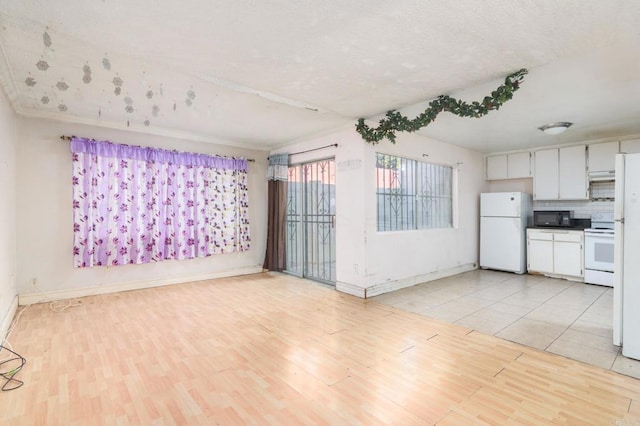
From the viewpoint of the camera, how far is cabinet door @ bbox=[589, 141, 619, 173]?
5.08 m

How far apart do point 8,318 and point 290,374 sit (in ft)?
10.1

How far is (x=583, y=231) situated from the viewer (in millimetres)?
5113

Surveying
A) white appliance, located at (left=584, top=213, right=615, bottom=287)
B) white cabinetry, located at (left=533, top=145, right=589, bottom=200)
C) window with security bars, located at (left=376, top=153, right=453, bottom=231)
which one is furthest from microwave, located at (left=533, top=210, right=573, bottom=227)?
window with security bars, located at (left=376, top=153, right=453, bottom=231)

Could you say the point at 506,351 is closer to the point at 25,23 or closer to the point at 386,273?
the point at 386,273

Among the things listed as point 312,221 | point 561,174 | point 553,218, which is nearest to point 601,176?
point 561,174

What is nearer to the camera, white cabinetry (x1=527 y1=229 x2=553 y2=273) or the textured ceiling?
the textured ceiling

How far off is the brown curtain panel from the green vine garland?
208 cm

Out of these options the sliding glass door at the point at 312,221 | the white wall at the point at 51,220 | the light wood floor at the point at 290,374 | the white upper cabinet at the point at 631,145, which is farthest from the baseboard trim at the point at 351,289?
the white upper cabinet at the point at 631,145

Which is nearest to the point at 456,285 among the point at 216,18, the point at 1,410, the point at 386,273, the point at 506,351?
the point at 386,273

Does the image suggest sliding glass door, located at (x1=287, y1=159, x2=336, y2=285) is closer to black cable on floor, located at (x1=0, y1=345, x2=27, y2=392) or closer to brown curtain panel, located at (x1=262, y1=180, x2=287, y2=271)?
brown curtain panel, located at (x1=262, y1=180, x2=287, y2=271)

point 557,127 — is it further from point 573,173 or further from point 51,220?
point 51,220

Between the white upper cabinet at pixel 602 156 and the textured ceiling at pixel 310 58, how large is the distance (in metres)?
1.13

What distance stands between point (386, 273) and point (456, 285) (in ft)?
4.24

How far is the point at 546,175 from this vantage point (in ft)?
19.0
